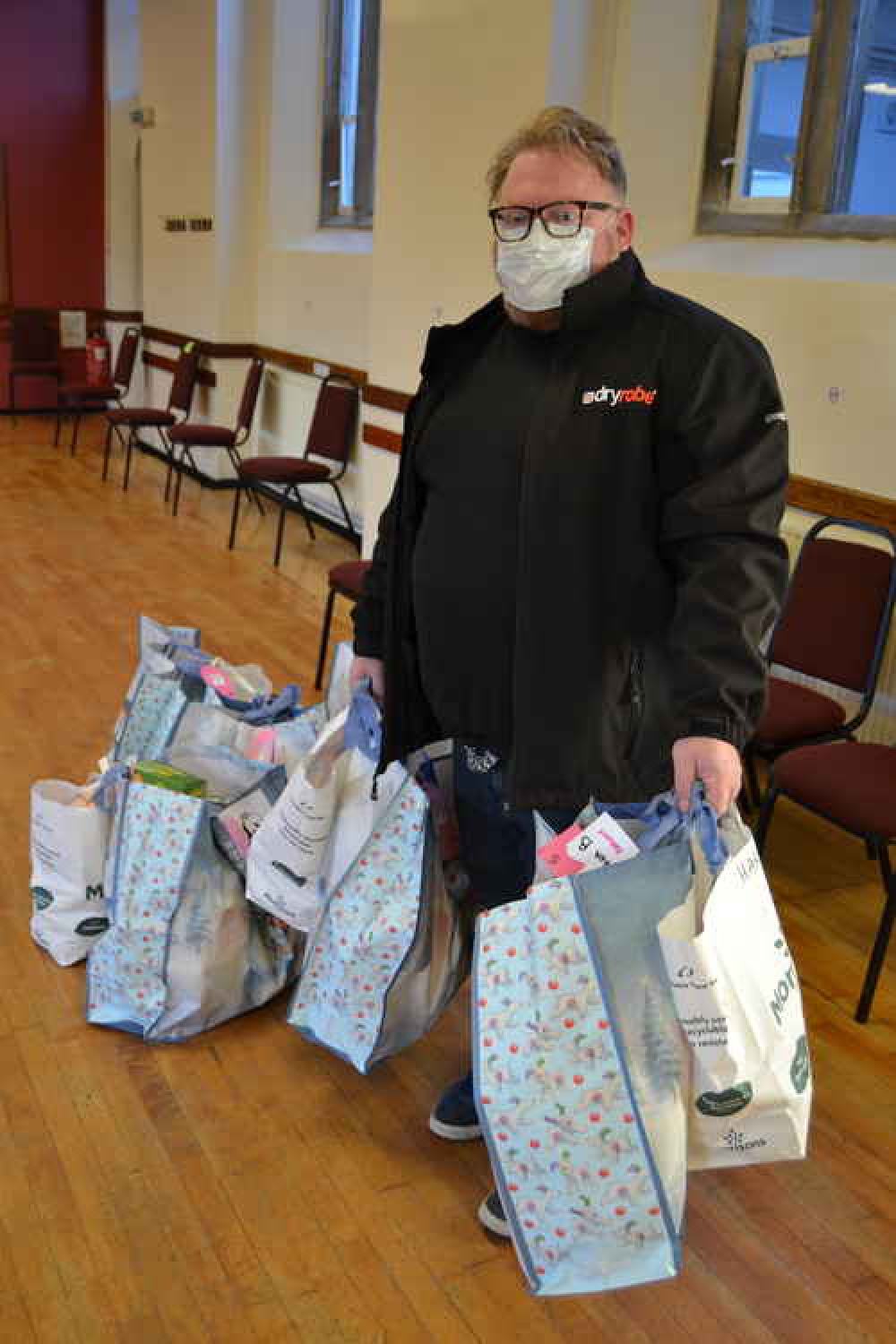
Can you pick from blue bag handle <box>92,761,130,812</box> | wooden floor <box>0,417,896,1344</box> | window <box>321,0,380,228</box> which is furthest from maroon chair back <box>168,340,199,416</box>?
blue bag handle <box>92,761,130,812</box>

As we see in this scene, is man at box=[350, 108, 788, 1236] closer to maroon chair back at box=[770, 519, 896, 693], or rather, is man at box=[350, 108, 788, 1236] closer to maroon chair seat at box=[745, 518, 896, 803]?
maroon chair seat at box=[745, 518, 896, 803]

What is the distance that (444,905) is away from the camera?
199cm

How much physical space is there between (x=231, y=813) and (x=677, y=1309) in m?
1.05

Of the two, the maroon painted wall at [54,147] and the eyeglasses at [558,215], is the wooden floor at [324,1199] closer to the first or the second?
the eyeglasses at [558,215]

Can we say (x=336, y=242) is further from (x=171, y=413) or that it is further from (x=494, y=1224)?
(x=494, y=1224)

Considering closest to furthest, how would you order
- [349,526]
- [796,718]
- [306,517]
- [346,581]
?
1. [796,718]
2. [346,581]
3. [306,517]
4. [349,526]

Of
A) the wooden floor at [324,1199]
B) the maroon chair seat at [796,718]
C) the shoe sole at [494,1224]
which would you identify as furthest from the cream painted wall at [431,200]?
the shoe sole at [494,1224]

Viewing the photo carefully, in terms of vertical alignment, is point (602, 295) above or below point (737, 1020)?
above

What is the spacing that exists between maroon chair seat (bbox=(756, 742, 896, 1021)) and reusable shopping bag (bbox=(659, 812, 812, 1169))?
0.93 m

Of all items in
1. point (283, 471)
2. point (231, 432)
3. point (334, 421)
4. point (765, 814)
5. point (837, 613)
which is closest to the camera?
point (765, 814)

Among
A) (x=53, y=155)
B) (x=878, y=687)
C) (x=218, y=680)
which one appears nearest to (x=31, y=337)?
(x=53, y=155)

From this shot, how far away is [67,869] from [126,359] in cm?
694

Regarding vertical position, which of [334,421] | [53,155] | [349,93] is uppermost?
[349,93]

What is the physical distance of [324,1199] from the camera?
1.87 m
